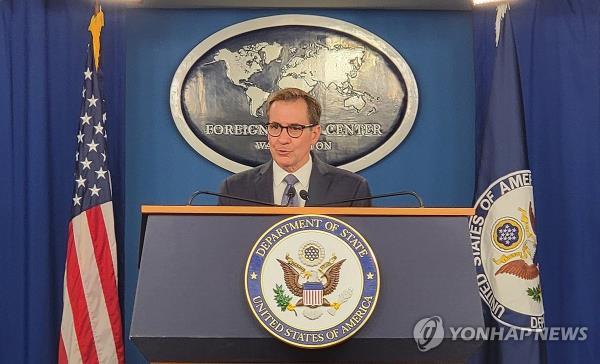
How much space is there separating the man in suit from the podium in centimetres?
101

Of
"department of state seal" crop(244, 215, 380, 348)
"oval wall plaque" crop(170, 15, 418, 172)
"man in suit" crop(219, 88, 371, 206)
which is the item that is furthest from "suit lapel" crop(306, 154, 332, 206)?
"oval wall plaque" crop(170, 15, 418, 172)

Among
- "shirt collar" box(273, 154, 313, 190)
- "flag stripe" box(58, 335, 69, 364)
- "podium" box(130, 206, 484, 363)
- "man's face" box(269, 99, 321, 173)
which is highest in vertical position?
"man's face" box(269, 99, 321, 173)

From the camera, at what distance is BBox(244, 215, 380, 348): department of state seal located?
2033mm

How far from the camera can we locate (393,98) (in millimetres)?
4672

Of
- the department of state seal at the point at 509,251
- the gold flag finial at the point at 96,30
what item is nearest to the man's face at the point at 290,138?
the department of state seal at the point at 509,251

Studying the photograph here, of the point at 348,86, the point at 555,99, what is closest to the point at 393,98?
the point at 348,86

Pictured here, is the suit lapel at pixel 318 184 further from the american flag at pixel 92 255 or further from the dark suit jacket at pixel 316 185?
the american flag at pixel 92 255

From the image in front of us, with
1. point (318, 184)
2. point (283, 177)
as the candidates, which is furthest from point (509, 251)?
point (283, 177)

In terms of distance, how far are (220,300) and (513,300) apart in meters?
2.35

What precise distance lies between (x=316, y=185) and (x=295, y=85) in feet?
4.78

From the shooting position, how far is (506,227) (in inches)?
163

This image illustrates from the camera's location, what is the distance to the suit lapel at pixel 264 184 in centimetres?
330

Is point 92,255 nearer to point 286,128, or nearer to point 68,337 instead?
point 68,337

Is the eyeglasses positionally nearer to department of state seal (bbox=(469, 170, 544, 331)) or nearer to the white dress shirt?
the white dress shirt
